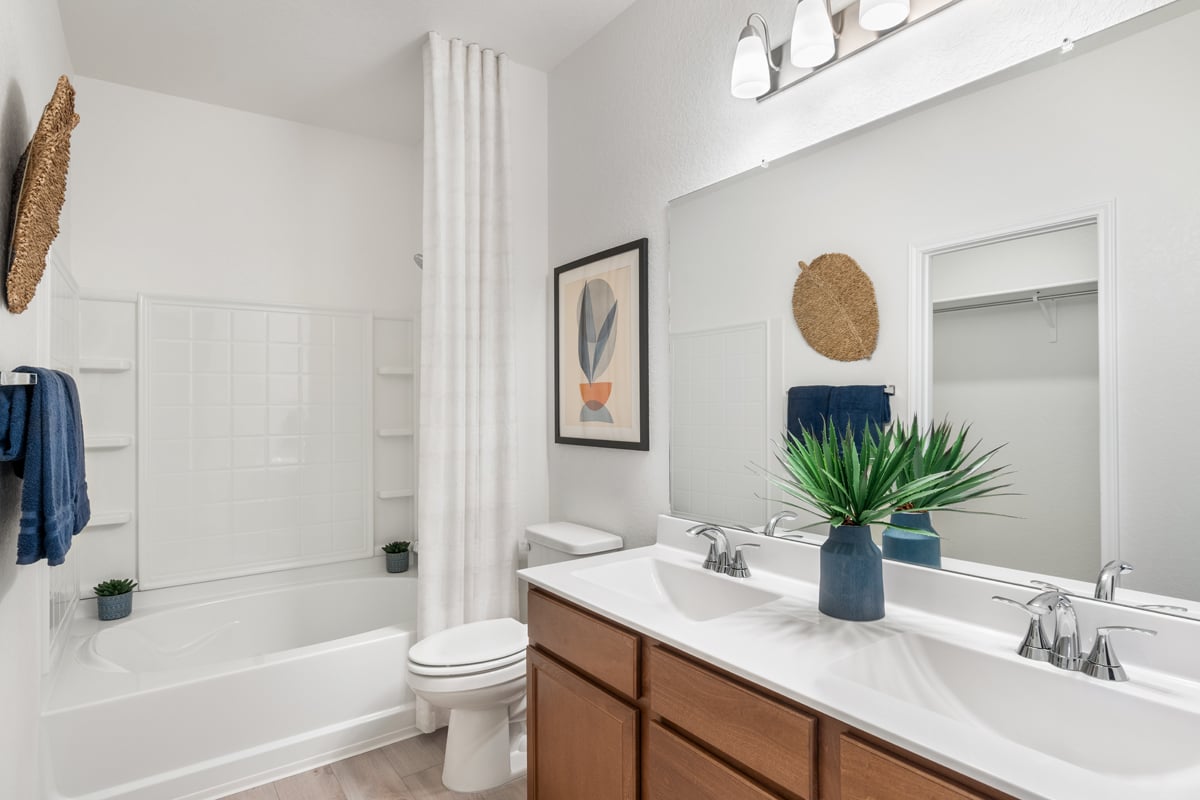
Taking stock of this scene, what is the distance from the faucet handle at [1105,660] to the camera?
101 centimetres

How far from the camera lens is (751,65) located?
5.64 feet

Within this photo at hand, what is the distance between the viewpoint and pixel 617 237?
7.79 feet

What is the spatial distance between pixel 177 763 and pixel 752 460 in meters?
2.11

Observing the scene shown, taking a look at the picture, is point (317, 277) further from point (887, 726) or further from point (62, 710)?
point (887, 726)

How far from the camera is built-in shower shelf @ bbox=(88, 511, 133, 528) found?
2.69 meters

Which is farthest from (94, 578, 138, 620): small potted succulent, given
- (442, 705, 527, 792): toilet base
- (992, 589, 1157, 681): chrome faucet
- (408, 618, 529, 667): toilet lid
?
(992, 589, 1157, 681): chrome faucet

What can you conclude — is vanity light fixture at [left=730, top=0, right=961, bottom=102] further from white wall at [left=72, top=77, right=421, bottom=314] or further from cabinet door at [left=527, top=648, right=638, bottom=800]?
white wall at [left=72, top=77, right=421, bottom=314]

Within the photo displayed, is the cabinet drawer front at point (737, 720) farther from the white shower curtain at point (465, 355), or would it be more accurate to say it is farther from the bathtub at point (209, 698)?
the bathtub at point (209, 698)

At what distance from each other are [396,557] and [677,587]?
199 centimetres

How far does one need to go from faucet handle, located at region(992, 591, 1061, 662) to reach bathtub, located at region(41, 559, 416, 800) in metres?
2.11

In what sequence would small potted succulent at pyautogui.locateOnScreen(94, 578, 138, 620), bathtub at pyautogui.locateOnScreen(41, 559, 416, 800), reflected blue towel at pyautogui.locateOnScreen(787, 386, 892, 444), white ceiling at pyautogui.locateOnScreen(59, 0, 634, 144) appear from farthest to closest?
1. small potted succulent at pyautogui.locateOnScreen(94, 578, 138, 620)
2. white ceiling at pyautogui.locateOnScreen(59, 0, 634, 144)
3. bathtub at pyautogui.locateOnScreen(41, 559, 416, 800)
4. reflected blue towel at pyautogui.locateOnScreen(787, 386, 892, 444)

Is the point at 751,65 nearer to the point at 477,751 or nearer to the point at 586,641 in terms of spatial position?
the point at 586,641

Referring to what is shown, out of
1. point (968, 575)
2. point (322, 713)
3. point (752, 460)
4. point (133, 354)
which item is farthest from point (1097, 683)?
point (133, 354)

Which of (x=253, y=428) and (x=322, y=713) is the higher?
(x=253, y=428)
